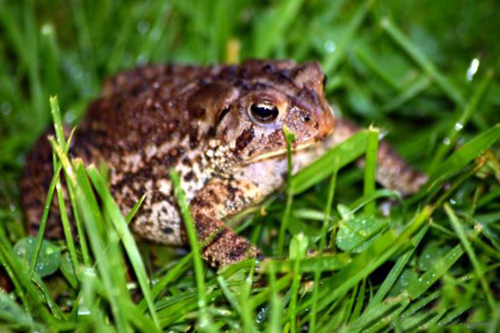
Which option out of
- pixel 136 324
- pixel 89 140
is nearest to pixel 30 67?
pixel 89 140

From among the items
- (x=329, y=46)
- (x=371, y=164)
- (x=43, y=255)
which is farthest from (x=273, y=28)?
(x=43, y=255)

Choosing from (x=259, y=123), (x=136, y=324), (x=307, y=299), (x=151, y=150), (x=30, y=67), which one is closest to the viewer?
(x=136, y=324)

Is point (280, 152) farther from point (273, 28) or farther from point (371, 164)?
point (273, 28)

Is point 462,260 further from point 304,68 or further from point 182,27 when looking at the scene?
point 182,27

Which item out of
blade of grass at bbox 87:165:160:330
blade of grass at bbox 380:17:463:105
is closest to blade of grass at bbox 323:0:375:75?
blade of grass at bbox 380:17:463:105

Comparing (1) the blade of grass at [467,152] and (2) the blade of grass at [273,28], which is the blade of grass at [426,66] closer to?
(2) the blade of grass at [273,28]

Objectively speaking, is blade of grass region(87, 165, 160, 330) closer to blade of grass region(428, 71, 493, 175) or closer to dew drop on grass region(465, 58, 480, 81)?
blade of grass region(428, 71, 493, 175)
